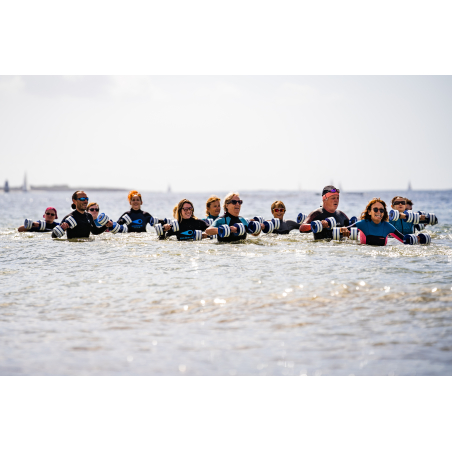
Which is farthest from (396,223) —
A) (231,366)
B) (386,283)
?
(231,366)

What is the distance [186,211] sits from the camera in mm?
12359

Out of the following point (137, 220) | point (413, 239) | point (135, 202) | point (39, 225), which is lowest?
point (39, 225)

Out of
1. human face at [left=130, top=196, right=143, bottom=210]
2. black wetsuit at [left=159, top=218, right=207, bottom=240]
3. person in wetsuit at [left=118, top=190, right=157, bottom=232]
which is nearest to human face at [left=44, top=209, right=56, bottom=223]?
person in wetsuit at [left=118, top=190, right=157, bottom=232]

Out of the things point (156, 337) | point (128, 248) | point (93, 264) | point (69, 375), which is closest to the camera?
point (69, 375)

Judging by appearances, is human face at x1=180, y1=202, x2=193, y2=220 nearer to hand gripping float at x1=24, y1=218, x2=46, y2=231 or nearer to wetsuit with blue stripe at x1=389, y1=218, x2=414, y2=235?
hand gripping float at x1=24, y1=218, x2=46, y2=231

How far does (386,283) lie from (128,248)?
6634mm

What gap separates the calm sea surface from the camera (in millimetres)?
3945

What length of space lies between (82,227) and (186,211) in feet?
10.6

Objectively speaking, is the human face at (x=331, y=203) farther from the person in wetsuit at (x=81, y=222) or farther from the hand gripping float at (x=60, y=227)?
the hand gripping float at (x=60, y=227)

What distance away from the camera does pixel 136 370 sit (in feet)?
12.6

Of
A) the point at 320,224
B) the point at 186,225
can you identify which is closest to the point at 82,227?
the point at 186,225

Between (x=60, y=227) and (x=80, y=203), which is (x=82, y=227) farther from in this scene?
(x=80, y=203)

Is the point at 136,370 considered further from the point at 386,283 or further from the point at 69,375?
the point at 386,283

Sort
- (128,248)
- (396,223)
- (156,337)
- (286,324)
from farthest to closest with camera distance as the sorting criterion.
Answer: (396,223) < (128,248) < (286,324) < (156,337)
